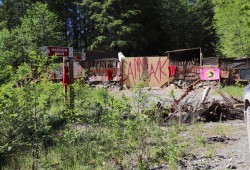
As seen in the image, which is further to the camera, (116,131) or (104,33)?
(104,33)

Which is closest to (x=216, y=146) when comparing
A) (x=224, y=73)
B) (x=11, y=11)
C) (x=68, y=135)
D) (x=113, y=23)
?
(x=68, y=135)

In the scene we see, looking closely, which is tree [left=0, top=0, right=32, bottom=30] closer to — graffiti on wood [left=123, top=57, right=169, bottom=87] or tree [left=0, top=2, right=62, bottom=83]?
tree [left=0, top=2, right=62, bottom=83]

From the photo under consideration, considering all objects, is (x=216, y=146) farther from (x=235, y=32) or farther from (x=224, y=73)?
(x=235, y=32)

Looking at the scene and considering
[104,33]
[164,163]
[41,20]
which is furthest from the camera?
[104,33]

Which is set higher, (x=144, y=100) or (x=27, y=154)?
(x=144, y=100)

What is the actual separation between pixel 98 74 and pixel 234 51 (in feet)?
39.8

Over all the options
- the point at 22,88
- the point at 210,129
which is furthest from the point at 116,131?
the point at 210,129

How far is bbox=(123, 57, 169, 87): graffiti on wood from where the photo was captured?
25594 millimetres

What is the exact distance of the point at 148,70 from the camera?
85.7 feet

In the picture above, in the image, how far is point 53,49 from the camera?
8578mm

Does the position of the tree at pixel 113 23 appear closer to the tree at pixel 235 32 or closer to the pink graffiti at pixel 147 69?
the tree at pixel 235 32

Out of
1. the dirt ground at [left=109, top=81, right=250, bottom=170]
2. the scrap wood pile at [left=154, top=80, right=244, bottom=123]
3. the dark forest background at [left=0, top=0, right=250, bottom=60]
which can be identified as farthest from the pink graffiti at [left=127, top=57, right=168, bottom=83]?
the dirt ground at [left=109, top=81, right=250, bottom=170]

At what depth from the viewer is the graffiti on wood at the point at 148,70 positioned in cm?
2559

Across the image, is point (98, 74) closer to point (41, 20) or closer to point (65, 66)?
point (41, 20)
